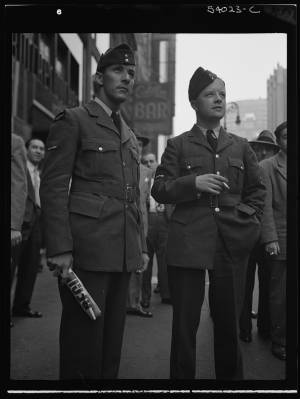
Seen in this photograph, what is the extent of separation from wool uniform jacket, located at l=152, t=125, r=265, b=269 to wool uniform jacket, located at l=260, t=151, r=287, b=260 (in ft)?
2.49

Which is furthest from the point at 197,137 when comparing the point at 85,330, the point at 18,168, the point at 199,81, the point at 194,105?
the point at 18,168

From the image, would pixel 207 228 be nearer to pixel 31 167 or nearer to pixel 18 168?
pixel 18 168

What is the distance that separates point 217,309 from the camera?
295 cm

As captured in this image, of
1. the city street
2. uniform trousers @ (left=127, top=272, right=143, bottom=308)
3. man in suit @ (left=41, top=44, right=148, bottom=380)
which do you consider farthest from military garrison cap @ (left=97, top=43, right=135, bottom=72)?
uniform trousers @ (left=127, top=272, right=143, bottom=308)

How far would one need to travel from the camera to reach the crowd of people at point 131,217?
8.39 feet

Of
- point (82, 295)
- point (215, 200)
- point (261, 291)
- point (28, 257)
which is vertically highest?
point (215, 200)

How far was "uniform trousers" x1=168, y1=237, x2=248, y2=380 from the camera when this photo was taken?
2889 millimetres

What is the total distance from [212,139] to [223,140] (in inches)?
2.8

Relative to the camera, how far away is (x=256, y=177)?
121 inches

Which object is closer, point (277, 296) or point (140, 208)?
point (140, 208)

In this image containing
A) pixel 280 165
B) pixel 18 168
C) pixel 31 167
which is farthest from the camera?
pixel 31 167

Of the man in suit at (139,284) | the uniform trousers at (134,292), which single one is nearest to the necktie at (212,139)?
the man in suit at (139,284)

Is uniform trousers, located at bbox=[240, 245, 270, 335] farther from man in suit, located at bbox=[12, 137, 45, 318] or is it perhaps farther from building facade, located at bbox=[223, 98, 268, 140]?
man in suit, located at bbox=[12, 137, 45, 318]
